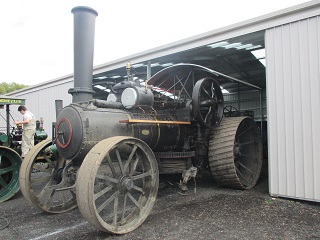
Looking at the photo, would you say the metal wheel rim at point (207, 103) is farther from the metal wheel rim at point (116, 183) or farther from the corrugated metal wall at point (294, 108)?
the metal wheel rim at point (116, 183)

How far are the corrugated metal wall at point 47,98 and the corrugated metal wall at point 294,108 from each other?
675 centimetres

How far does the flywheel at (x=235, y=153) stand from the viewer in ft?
16.6

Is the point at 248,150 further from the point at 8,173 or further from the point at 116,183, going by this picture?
the point at 8,173

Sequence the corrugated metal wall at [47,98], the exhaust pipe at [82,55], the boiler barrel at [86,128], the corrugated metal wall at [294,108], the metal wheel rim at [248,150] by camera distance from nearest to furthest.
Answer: the boiler barrel at [86,128]
the exhaust pipe at [82,55]
the corrugated metal wall at [294,108]
the metal wheel rim at [248,150]
the corrugated metal wall at [47,98]

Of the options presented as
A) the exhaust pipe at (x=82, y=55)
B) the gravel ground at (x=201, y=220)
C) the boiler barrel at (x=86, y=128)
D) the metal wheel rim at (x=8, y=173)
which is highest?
the exhaust pipe at (x=82, y=55)

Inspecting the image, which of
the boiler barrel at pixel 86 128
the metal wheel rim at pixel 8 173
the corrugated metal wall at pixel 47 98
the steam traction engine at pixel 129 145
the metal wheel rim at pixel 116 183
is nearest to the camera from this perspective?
the metal wheel rim at pixel 116 183

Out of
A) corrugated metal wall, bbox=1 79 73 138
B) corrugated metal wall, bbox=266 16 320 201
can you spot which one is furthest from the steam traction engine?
corrugated metal wall, bbox=1 79 73 138

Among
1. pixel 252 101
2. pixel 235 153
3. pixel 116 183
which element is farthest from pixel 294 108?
pixel 252 101

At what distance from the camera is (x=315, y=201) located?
4156 millimetres

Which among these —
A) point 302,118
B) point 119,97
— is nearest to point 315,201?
point 302,118

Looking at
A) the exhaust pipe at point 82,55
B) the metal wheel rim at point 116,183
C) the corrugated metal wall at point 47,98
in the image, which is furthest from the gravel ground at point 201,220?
the corrugated metal wall at point 47,98

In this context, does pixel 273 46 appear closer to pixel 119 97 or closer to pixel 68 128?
pixel 119 97

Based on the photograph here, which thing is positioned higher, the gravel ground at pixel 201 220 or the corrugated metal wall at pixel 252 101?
the corrugated metal wall at pixel 252 101

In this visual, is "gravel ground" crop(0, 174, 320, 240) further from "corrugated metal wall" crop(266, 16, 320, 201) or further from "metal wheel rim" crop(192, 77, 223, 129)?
"metal wheel rim" crop(192, 77, 223, 129)
